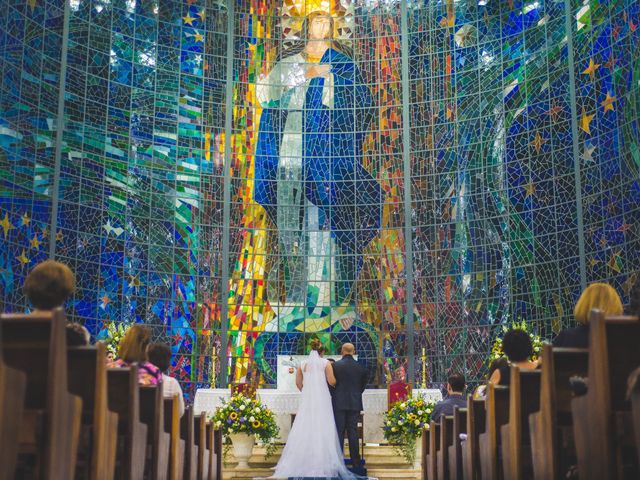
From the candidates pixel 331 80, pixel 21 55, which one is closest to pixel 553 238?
pixel 331 80

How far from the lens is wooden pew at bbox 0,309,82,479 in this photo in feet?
12.1

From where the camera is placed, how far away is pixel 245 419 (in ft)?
32.3

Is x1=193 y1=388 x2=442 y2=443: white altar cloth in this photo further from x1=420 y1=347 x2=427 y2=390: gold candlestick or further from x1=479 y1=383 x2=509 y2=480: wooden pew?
x1=479 y1=383 x2=509 y2=480: wooden pew

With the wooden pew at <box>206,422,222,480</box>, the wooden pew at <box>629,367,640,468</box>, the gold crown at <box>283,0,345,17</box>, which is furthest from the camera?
the gold crown at <box>283,0,345,17</box>

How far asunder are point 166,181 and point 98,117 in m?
1.28

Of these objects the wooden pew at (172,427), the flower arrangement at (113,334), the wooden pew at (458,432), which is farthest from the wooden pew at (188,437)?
the flower arrangement at (113,334)

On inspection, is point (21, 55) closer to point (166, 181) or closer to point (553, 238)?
Answer: point (166, 181)

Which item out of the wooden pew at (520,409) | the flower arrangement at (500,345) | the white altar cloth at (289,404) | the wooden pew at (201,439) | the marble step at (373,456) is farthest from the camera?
the flower arrangement at (500,345)

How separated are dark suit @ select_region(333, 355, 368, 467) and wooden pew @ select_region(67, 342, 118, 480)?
5.43 m

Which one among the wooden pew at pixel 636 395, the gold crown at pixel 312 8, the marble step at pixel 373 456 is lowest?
the marble step at pixel 373 456

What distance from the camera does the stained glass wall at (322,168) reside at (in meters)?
11.7

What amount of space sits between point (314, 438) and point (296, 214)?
15.6 feet

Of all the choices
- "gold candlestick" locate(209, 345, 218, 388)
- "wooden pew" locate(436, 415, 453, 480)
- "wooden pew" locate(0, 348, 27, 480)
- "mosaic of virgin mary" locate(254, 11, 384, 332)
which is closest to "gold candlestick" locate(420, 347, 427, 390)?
"mosaic of virgin mary" locate(254, 11, 384, 332)

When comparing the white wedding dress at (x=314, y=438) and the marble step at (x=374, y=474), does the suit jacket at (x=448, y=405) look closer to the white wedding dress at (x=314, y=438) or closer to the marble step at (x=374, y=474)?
the white wedding dress at (x=314, y=438)
